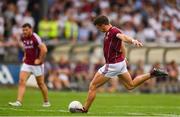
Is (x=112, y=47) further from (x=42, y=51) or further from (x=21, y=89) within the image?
(x=21, y=89)

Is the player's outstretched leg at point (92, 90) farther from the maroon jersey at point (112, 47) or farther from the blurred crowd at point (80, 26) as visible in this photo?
the blurred crowd at point (80, 26)

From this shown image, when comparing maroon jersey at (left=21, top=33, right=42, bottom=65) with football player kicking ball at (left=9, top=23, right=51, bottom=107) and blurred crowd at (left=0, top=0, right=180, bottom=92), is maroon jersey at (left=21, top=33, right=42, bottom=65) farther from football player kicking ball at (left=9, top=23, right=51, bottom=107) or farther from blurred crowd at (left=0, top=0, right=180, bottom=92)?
blurred crowd at (left=0, top=0, right=180, bottom=92)

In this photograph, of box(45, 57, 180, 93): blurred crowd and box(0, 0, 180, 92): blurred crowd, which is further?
box(0, 0, 180, 92): blurred crowd

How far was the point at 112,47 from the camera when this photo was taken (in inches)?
A: 722

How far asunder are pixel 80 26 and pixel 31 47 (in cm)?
1581

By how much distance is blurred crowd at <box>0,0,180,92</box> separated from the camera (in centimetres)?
3466

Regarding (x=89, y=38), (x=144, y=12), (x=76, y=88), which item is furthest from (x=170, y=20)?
(x=76, y=88)

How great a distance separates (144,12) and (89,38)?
423 cm

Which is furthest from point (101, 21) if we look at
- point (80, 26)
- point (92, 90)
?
point (80, 26)

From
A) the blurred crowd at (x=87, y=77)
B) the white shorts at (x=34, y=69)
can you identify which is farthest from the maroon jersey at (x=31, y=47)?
the blurred crowd at (x=87, y=77)

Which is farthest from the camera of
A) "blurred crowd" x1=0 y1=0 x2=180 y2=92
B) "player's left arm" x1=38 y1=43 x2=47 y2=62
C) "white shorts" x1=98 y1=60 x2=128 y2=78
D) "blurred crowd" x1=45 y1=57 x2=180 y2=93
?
"blurred crowd" x1=0 y1=0 x2=180 y2=92

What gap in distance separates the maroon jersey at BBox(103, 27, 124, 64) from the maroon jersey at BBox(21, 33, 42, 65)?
4.15m

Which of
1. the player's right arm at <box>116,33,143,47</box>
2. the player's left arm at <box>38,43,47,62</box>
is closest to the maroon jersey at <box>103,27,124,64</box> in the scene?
the player's right arm at <box>116,33,143,47</box>

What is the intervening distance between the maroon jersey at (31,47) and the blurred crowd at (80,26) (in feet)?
35.1
